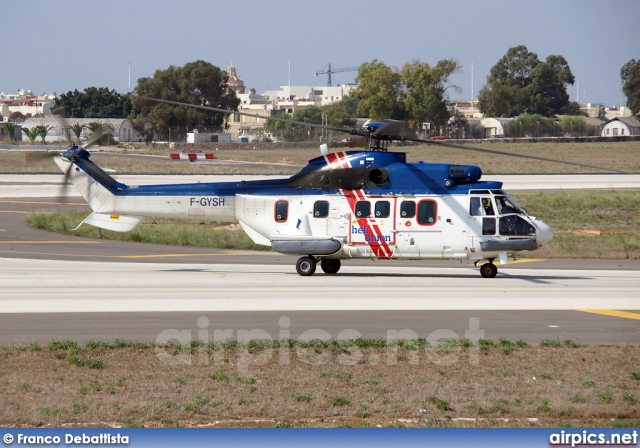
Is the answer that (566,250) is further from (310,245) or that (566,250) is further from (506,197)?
(310,245)

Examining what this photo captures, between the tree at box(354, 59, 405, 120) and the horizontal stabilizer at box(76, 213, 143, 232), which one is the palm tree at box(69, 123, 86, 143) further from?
the tree at box(354, 59, 405, 120)

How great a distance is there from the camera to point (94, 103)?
136m

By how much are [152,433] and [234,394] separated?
6.32 feet

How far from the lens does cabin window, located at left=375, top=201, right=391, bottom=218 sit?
21.9 metres

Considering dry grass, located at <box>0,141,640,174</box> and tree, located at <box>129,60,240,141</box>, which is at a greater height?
tree, located at <box>129,60,240,141</box>

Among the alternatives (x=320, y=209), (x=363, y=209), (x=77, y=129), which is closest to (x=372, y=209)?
(x=363, y=209)

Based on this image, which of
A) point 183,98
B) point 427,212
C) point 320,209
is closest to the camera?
point 427,212

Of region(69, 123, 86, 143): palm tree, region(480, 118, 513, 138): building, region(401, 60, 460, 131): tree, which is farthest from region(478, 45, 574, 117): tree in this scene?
region(69, 123, 86, 143): palm tree

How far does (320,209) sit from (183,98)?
93.5 m

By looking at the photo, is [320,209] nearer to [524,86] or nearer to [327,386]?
[327,386]

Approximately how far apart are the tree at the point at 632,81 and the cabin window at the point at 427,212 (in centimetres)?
10691

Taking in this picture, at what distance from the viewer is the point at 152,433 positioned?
8867 millimetres

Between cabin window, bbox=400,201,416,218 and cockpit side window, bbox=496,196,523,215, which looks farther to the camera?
cabin window, bbox=400,201,416,218

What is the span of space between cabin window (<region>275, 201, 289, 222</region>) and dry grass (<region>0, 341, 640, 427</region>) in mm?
9666
